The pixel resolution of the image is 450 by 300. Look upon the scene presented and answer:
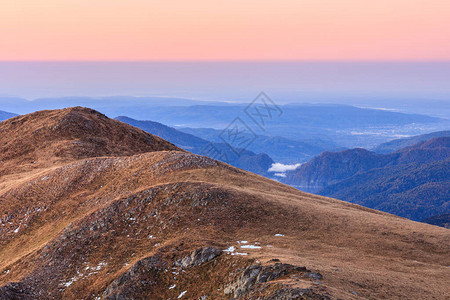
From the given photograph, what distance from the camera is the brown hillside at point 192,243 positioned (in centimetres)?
2647

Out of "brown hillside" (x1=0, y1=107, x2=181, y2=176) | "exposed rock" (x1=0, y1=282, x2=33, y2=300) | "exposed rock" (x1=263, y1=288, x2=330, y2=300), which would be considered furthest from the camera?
"brown hillside" (x1=0, y1=107, x2=181, y2=176)

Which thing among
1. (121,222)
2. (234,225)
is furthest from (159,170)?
(234,225)

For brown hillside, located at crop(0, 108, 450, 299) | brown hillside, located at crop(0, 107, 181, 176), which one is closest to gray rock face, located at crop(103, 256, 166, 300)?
brown hillside, located at crop(0, 108, 450, 299)

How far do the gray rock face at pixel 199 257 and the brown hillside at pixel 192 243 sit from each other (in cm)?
9

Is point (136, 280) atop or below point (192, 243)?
below

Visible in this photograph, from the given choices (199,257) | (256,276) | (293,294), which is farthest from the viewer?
(199,257)

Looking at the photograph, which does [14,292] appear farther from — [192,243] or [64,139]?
[64,139]

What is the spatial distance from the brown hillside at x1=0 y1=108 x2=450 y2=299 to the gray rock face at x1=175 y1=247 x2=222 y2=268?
9cm

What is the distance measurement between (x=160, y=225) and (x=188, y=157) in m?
19.0

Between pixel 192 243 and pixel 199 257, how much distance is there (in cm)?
292

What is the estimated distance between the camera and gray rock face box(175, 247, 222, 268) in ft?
98.3

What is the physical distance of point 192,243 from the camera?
33.0 m

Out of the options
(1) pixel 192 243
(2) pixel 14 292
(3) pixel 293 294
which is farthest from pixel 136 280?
(3) pixel 293 294

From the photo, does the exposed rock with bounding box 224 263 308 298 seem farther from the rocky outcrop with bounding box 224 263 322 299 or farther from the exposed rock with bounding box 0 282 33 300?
the exposed rock with bounding box 0 282 33 300
